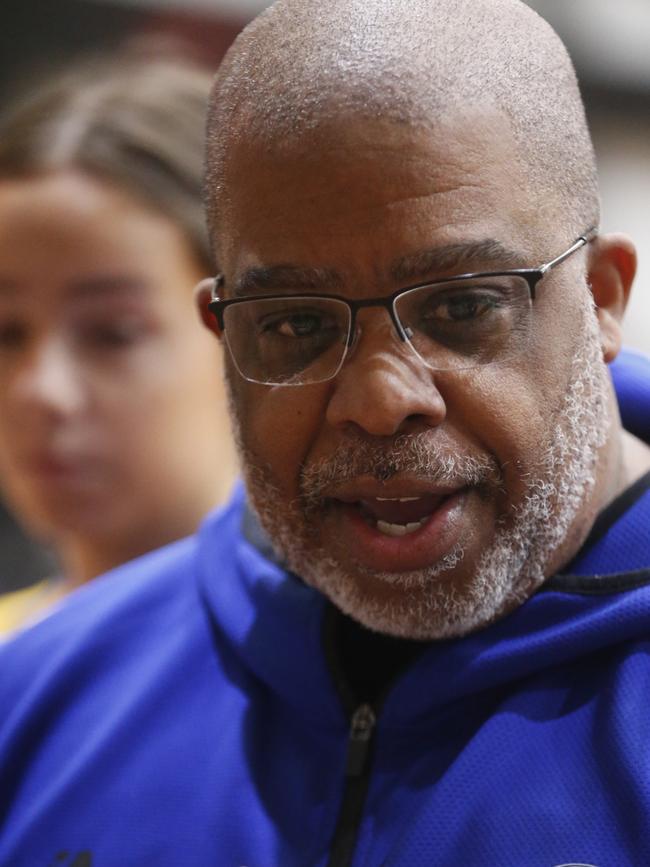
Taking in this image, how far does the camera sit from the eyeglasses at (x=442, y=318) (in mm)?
1177

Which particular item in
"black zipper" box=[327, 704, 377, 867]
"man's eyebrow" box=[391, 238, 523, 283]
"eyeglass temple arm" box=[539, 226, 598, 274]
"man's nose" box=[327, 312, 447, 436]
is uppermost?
"man's eyebrow" box=[391, 238, 523, 283]

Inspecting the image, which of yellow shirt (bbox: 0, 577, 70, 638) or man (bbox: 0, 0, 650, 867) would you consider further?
yellow shirt (bbox: 0, 577, 70, 638)

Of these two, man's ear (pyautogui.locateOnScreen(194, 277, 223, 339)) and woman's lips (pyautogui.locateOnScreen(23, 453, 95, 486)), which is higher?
man's ear (pyautogui.locateOnScreen(194, 277, 223, 339))

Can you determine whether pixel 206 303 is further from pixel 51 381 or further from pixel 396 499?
pixel 51 381

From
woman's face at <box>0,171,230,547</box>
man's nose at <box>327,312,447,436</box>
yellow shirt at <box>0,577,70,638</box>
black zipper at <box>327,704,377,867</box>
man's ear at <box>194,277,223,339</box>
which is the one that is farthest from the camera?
yellow shirt at <box>0,577,70,638</box>

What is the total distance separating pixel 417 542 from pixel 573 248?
0.32m

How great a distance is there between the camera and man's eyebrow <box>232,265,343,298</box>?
3.91ft

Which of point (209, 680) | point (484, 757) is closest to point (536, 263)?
point (484, 757)

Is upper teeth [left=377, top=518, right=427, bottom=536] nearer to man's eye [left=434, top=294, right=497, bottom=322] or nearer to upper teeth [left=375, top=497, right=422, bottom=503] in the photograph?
upper teeth [left=375, top=497, right=422, bottom=503]

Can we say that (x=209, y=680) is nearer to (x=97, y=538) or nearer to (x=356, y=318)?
(x=356, y=318)

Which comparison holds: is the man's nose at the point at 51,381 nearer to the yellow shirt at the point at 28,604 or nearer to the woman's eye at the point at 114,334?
the woman's eye at the point at 114,334

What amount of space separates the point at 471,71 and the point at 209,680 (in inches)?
28.8

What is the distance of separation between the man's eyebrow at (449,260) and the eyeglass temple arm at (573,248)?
46 millimetres

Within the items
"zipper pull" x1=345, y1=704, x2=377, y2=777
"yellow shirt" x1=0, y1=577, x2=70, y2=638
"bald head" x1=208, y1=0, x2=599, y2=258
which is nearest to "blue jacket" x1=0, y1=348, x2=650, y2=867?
"zipper pull" x1=345, y1=704, x2=377, y2=777
